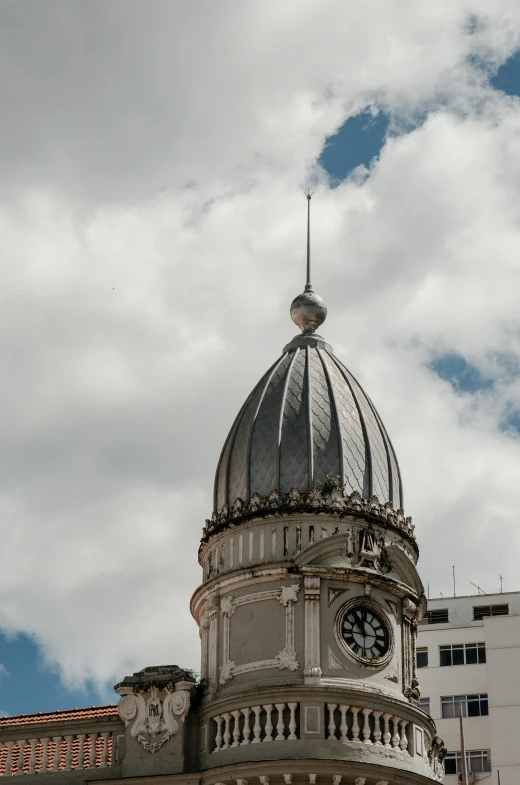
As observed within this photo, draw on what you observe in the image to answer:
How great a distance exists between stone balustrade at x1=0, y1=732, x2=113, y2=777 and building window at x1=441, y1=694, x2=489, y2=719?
94.0ft

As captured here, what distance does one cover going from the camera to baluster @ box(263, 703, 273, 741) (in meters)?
36.8

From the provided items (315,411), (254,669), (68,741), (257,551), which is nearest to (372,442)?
(315,411)

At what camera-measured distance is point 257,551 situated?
39.8 meters

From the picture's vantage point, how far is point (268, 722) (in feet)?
121

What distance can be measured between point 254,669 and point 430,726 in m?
5.25

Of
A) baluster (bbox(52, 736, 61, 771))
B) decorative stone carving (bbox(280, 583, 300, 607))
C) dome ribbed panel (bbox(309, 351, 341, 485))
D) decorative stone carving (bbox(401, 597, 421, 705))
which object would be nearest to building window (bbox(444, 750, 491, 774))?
decorative stone carving (bbox(401, 597, 421, 705))

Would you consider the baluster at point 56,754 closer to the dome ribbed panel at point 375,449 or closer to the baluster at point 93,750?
the baluster at point 93,750

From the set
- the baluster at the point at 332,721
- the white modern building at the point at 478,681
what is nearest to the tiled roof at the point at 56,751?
the baluster at the point at 332,721

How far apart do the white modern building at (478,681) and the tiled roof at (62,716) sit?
79.7 feet

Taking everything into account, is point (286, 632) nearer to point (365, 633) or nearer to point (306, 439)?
point (365, 633)

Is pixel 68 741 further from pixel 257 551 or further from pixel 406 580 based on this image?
→ pixel 406 580

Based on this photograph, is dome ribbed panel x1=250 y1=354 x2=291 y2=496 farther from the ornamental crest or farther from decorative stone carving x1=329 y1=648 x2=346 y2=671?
the ornamental crest

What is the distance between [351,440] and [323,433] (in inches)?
34.8

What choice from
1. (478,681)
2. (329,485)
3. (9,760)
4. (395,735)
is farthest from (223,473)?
(478,681)
